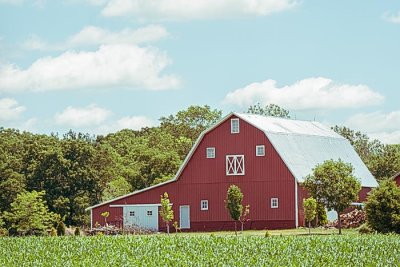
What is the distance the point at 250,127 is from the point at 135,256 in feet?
109

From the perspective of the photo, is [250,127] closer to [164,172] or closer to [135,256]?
[164,172]

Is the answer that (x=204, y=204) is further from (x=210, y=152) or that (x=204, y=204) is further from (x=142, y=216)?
(x=142, y=216)

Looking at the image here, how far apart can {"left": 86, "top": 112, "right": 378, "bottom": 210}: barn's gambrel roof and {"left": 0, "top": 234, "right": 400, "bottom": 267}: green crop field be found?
79.3 ft

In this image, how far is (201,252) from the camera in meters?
36.7

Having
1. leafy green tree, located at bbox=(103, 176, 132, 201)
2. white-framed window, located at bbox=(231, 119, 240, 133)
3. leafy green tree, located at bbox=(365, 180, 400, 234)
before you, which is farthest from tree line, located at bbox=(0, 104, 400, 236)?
leafy green tree, located at bbox=(365, 180, 400, 234)

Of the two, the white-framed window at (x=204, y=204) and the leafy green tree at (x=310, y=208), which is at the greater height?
the white-framed window at (x=204, y=204)

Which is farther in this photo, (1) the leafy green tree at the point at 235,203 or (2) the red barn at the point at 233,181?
(2) the red barn at the point at 233,181

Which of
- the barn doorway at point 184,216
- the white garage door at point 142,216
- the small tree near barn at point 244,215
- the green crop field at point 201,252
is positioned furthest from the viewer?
the white garage door at point 142,216

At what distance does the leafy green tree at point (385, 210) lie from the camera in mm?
52719

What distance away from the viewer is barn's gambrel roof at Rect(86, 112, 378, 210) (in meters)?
67.6

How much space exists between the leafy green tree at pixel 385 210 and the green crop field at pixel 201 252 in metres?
9.16

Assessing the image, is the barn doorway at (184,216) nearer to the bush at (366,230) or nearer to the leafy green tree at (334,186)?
the leafy green tree at (334,186)

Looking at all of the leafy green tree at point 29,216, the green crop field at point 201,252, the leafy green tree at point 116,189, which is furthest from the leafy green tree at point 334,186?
the leafy green tree at point 116,189

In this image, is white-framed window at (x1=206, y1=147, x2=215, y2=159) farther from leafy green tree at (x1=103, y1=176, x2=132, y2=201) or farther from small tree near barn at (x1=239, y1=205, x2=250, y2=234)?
leafy green tree at (x1=103, y1=176, x2=132, y2=201)
